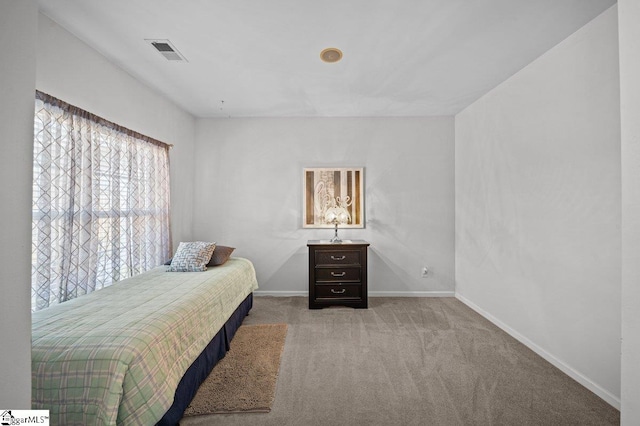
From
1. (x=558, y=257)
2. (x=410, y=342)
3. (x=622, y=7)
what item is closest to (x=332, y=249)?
(x=410, y=342)

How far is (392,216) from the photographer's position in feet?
13.8

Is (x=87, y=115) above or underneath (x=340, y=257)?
above

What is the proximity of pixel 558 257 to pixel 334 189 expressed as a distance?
8.59 ft

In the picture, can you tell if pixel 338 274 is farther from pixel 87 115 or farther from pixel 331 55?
pixel 87 115

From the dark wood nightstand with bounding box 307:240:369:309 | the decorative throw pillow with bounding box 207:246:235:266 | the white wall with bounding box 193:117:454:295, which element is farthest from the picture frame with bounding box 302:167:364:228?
the decorative throw pillow with bounding box 207:246:235:266

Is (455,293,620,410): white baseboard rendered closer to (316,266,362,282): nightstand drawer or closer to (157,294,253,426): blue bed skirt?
(316,266,362,282): nightstand drawer

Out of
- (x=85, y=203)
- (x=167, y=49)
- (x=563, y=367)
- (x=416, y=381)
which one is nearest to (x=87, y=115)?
(x=85, y=203)

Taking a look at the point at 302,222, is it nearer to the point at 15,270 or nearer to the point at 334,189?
the point at 334,189

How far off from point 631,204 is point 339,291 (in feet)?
9.72

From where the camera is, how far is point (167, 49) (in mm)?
2461

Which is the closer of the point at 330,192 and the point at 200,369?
the point at 200,369

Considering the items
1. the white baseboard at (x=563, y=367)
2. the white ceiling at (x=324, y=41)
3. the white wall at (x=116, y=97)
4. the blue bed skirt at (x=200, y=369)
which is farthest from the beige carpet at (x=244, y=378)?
the white ceiling at (x=324, y=41)

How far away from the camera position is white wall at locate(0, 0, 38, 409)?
2.73 ft

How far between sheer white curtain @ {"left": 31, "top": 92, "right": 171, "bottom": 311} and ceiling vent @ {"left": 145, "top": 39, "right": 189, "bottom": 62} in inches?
31.2
